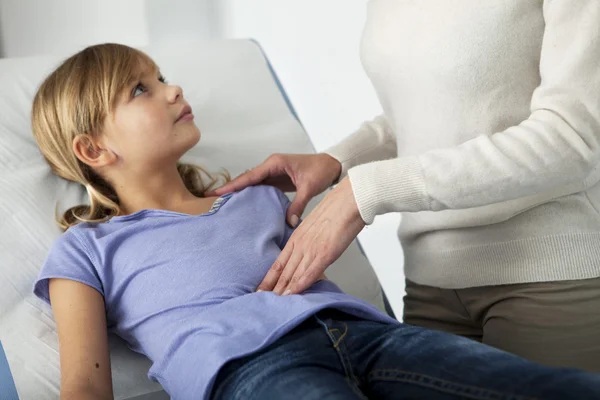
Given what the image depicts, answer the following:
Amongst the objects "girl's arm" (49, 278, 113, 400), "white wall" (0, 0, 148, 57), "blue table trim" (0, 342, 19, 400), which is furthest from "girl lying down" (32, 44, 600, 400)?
"white wall" (0, 0, 148, 57)

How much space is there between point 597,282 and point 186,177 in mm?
782

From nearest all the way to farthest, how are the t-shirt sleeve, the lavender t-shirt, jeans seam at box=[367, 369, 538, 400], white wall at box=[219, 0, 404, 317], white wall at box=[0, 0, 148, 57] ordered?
jeans seam at box=[367, 369, 538, 400] < the lavender t-shirt < the t-shirt sleeve < white wall at box=[0, 0, 148, 57] < white wall at box=[219, 0, 404, 317]

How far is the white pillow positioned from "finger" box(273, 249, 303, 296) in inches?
11.9

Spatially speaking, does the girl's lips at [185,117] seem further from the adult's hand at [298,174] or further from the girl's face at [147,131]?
the adult's hand at [298,174]

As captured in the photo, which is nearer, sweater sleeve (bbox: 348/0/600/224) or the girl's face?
sweater sleeve (bbox: 348/0/600/224)

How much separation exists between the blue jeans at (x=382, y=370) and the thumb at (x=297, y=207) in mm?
277

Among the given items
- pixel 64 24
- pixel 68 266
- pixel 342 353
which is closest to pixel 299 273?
pixel 342 353

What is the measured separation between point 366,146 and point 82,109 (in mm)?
522

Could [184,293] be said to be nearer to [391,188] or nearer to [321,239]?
[321,239]

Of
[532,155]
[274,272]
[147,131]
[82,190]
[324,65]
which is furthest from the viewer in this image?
[324,65]

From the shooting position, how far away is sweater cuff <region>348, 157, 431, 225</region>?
1171mm

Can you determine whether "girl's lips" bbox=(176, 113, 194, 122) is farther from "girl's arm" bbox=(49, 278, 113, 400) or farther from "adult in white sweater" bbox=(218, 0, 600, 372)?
"girl's arm" bbox=(49, 278, 113, 400)

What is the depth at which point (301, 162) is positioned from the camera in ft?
5.01

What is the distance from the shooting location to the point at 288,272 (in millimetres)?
1243
